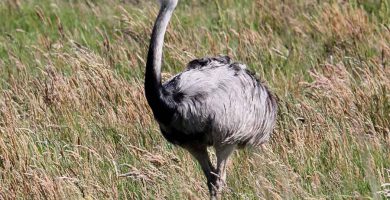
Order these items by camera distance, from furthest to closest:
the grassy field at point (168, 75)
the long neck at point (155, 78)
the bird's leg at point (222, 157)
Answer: the bird's leg at point (222, 157)
the grassy field at point (168, 75)
the long neck at point (155, 78)

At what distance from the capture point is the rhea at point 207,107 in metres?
6.28

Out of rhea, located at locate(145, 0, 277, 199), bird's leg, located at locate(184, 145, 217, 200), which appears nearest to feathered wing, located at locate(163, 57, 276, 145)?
rhea, located at locate(145, 0, 277, 199)

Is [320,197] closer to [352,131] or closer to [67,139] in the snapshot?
[352,131]

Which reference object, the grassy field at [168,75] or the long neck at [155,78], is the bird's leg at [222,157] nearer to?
the grassy field at [168,75]

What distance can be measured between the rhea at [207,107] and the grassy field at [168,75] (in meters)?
0.14

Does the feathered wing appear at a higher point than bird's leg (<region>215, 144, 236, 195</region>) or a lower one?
higher

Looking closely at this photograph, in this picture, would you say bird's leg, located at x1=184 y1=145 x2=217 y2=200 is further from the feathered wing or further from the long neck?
the long neck

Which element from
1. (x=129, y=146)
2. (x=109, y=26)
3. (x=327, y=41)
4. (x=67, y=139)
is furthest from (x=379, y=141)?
(x=109, y=26)

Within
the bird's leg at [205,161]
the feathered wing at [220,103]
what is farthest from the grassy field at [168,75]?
the feathered wing at [220,103]

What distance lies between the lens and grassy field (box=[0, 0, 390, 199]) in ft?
20.9

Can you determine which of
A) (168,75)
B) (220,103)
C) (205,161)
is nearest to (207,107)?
(220,103)

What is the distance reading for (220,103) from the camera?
6348 millimetres

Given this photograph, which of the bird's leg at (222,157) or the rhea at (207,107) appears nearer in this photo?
the rhea at (207,107)

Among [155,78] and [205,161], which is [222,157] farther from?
[155,78]
